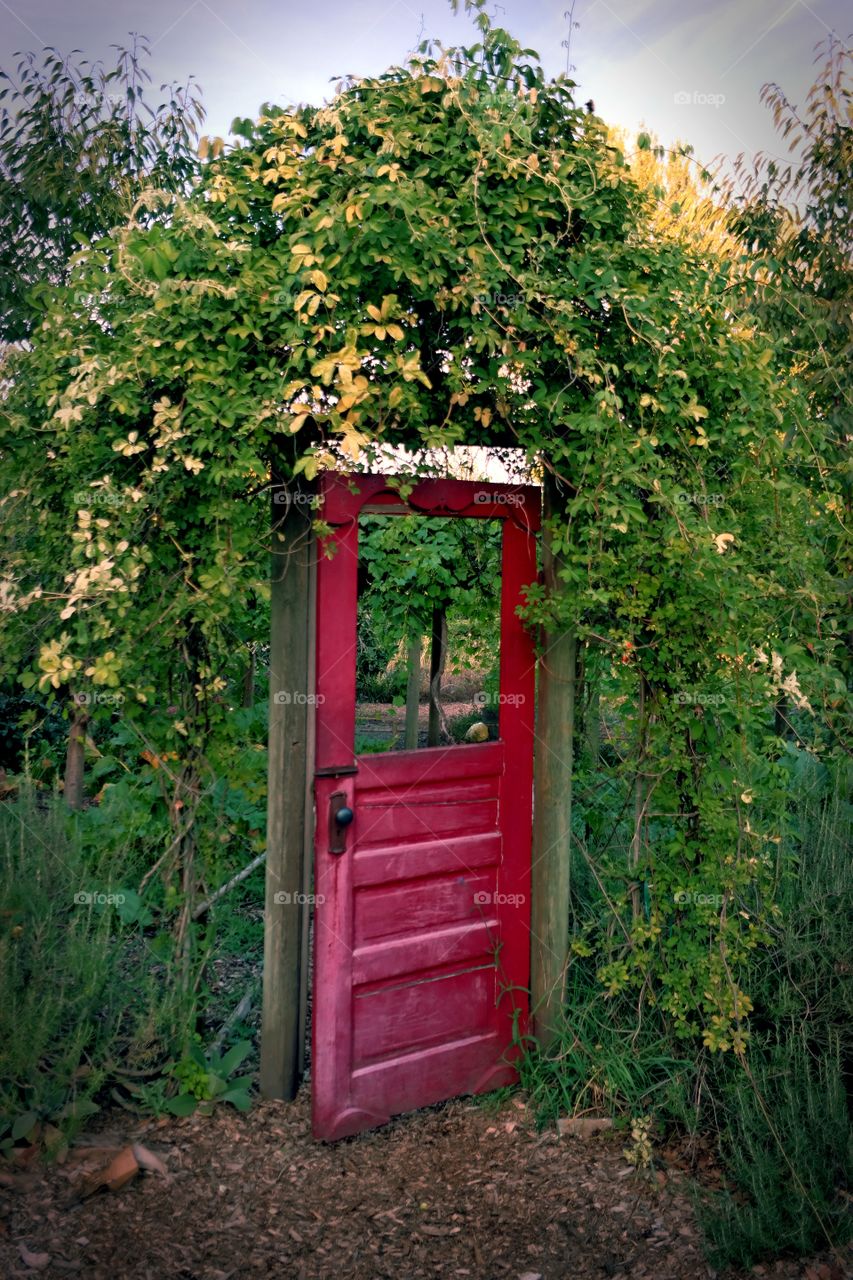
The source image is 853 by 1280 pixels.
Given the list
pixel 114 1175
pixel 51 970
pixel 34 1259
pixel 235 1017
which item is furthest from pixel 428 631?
pixel 34 1259

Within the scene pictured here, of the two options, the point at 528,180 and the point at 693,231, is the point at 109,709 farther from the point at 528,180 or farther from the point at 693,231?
the point at 693,231

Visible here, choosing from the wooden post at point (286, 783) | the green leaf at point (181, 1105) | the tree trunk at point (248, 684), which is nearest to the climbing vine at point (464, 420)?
the wooden post at point (286, 783)

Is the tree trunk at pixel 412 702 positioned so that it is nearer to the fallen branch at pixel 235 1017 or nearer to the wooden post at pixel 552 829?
the wooden post at pixel 552 829

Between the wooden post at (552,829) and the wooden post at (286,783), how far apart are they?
1042mm

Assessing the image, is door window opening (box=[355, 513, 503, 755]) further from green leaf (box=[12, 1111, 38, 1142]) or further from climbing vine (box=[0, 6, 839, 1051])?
green leaf (box=[12, 1111, 38, 1142])

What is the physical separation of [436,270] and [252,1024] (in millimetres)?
3236

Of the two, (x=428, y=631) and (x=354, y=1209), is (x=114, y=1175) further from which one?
(x=428, y=631)

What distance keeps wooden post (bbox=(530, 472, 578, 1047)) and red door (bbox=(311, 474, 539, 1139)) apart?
0.06 metres

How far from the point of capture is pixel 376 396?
351 centimetres

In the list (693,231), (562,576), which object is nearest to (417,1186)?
(562,576)

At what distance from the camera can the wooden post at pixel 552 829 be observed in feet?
13.7

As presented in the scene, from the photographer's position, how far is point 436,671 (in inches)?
167

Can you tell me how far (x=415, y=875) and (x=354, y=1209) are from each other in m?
1.15

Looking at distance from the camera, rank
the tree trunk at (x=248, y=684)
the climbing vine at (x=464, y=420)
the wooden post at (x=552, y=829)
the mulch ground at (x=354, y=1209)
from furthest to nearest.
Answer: the tree trunk at (x=248, y=684)
the wooden post at (x=552, y=829)
the climbing vine at (x=464, y=420)
the mulch ground at (x=354, y=1209)
